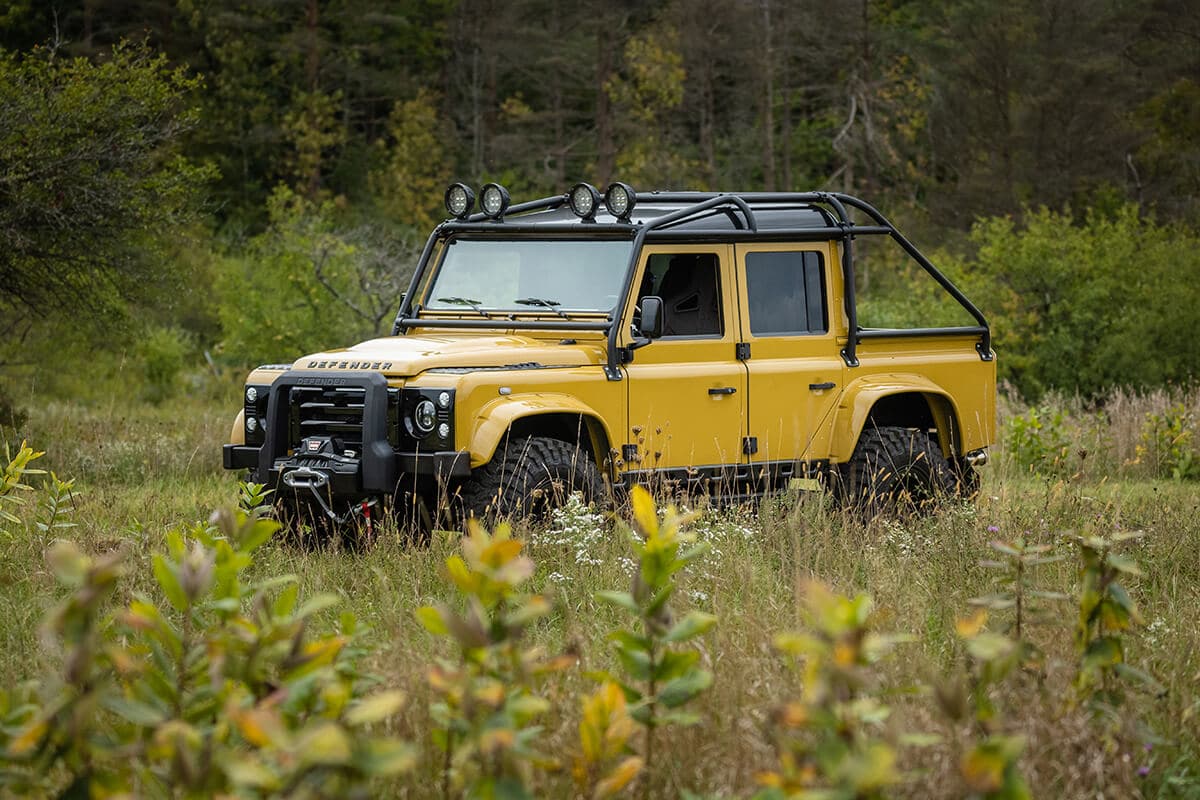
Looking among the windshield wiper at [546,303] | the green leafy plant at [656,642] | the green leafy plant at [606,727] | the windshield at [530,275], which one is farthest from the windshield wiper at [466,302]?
the green leafy plant at [606,727]

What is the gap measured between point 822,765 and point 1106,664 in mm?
1632

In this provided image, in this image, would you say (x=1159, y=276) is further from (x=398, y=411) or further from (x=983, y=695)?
(x=983, y=695)

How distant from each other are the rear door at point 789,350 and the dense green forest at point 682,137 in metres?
9.37

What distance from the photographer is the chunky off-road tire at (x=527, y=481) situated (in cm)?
699

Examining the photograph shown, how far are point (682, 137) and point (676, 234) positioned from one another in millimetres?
32581

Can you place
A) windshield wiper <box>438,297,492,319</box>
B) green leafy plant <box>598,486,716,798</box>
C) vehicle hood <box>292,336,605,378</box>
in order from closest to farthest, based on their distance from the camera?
green leafy plant <box>598,486,716,798</box> → vehicle hood <box>292,336,605,378</box> → windshield wiper <box>438,297,492,319</box>

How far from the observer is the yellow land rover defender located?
705cm

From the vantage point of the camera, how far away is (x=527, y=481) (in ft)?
23.2

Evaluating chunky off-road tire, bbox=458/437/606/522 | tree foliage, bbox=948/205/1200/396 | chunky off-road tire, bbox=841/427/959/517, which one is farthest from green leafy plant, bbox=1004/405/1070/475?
tree foliage, bbox=948/205/1200/396

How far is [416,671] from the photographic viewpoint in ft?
13.8

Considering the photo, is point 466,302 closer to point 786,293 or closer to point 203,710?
point 786,293

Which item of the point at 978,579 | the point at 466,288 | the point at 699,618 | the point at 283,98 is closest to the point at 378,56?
the point at 283,98

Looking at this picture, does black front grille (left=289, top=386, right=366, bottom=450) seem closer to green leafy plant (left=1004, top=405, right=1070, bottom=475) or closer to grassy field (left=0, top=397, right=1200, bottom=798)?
grassy field (left=0, top=397, right=1200, bottom=798)

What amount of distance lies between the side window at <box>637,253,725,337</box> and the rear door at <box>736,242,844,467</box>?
0.15 m
